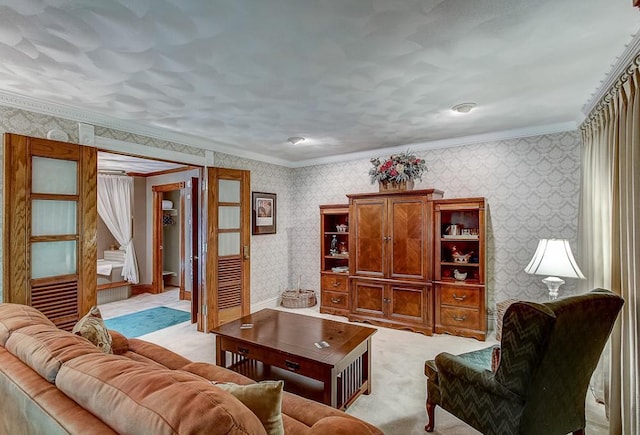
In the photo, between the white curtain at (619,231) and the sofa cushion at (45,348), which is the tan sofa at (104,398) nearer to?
the sofa cushion at (45,348)

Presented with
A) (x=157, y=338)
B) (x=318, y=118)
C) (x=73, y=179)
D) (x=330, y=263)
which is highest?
(x=318, y=118)

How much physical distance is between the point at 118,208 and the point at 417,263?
20.1 feet

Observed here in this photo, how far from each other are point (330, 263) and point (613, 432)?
385cm

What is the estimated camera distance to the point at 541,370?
162 centimetres

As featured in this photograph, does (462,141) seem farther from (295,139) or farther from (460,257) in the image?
(295,139)

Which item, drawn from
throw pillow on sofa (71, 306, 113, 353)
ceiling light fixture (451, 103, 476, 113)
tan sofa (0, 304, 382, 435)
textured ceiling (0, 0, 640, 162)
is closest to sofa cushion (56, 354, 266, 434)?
tan sofa (0, 304, 382, 435)

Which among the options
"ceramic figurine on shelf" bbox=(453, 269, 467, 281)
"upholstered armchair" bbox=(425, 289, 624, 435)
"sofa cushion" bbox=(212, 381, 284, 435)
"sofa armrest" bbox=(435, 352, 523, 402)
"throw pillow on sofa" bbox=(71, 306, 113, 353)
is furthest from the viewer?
"ceramic figurine on shelf" bbox=(453, 269, 467, 281)

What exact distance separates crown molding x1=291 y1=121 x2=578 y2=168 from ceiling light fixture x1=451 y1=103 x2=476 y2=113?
44.8 inches

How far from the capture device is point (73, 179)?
3.08 meters

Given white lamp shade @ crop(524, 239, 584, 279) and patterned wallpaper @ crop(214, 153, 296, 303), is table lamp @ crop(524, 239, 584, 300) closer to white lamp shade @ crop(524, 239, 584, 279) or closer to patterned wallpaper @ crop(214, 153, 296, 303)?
white lamp shade @ crop(524, 239, 584, 279)

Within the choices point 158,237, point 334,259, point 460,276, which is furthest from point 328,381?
point 158,237

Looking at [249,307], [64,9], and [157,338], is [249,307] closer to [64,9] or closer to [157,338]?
[157,338]

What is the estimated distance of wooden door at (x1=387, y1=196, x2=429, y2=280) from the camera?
4219mm

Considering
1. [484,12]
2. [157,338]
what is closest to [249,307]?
[157,338]
